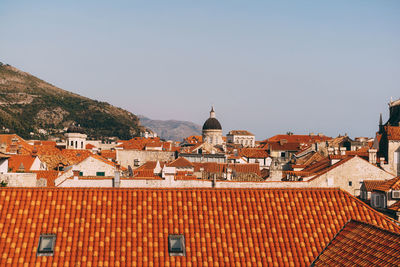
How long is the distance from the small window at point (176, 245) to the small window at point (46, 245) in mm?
3832

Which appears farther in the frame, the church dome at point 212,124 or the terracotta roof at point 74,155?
the church dome at point 212,124

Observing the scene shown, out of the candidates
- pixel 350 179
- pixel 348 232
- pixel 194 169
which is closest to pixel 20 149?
pixel 194 169

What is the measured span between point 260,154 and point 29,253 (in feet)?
313

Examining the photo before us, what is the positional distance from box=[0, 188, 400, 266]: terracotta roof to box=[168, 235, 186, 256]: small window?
163 mm

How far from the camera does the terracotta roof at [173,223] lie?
17.1 metres

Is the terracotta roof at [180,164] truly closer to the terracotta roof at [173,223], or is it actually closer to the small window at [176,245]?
the terracotta roof at [173,223]

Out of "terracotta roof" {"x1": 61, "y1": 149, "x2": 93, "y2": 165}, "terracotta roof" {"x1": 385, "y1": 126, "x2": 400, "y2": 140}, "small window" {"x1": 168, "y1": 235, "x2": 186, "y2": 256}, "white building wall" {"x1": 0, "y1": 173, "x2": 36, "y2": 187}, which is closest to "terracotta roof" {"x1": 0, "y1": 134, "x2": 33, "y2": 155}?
"terracotta roof" {"x1": 61, "y1": 149, "x2": 93, "y2": 165}

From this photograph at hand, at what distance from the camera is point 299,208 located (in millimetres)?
19859

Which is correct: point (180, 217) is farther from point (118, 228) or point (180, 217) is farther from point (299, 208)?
point (299, 208)

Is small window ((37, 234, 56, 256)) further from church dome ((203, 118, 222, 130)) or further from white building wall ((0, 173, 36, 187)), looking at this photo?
church dome ((203, 118, 222, 130))

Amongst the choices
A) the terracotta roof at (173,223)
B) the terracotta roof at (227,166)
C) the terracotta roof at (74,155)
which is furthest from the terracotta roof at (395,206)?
the terracotta roof at (74,155)

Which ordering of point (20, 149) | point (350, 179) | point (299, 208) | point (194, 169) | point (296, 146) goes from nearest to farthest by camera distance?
1. point (299, 208)
2. point (350, 179)
3. point (194, 169)
4. point (20, 149)
5. point (296, 146)

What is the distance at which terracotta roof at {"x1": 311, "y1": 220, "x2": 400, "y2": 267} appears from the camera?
47.4 feet

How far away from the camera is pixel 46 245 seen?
A: 17109 mm
